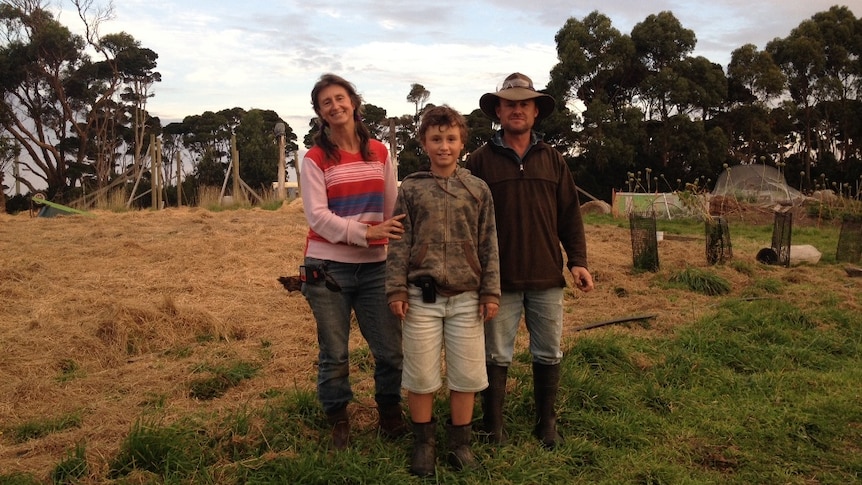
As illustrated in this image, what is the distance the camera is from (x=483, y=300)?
2.65m

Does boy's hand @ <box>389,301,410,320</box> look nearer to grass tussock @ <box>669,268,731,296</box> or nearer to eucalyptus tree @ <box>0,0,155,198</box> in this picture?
grass tussock @ <box>669,268,731,296</box>

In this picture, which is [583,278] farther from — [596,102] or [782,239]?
[596,102]

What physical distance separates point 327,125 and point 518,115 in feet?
2.66

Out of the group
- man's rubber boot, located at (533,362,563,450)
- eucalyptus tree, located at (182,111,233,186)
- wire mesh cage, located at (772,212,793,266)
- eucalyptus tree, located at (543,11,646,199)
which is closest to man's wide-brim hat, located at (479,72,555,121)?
man's rubber boot, located at (533,362,563,450)

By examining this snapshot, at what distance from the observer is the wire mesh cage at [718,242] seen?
27.4ft

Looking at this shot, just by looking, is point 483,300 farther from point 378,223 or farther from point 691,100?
point 691,100

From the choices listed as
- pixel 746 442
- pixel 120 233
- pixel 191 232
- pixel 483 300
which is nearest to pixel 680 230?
pixel 191 232

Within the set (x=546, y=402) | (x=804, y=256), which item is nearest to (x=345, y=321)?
(x=546, y=402)

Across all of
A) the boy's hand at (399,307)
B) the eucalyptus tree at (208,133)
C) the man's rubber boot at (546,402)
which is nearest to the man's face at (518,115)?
the boy's hand at (399,307)

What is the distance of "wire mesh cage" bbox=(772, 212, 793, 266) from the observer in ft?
28.0

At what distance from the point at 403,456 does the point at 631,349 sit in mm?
2207

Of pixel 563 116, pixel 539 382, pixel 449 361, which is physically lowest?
pixel 539 382

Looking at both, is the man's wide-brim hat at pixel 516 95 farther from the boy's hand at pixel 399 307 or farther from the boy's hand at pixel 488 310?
the boy's hand at pixel 399 307

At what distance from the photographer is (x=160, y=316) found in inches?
195
